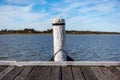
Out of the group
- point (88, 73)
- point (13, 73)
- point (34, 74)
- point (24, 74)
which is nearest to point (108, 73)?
point (88, 73)

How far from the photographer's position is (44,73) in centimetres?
429

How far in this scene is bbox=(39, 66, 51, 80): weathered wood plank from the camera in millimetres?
3988

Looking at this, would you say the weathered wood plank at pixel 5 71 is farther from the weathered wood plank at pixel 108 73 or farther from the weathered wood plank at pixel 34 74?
the weathered wood plank at pixel 108 73

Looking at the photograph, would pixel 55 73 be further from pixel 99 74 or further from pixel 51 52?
pixel 51 52

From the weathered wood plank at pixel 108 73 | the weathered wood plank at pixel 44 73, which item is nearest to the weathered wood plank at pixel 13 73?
the weathered wood plank at pixel 44 73

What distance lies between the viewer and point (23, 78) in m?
3.96

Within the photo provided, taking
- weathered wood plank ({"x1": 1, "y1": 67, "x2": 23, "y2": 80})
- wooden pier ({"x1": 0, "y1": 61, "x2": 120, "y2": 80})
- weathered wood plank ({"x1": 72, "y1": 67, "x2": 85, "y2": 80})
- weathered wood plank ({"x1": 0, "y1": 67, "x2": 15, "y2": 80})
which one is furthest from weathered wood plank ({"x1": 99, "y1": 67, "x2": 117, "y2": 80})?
weathered wood plank ({"x1": 0, "y1": 67, "x2": 15, "y2": 80})

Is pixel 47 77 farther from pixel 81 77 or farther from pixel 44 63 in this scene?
pixel 44 63

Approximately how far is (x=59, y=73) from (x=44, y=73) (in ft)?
0.92

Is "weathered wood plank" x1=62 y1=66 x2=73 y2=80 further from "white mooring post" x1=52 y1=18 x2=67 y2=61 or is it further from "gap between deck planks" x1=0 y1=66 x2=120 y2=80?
"white mooring post" x1=52 y1=18 x2=67 y2=61

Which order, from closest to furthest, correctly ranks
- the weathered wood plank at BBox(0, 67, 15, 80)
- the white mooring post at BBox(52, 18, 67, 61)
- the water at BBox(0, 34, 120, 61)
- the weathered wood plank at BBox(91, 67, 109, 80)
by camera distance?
the weathered wood plank at BBox(91, 67, 109, 80)
the weathered wood plank at BBox(0, 67, 15, 80)
the white mooring post at BBox(52, 18, 67, 61)
the water at BBox(0, 34, 120, 61)

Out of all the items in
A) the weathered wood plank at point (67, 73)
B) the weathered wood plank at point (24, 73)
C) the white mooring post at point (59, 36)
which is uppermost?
the white mooring post at point (59, 36)

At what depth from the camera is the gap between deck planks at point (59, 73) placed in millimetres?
3986

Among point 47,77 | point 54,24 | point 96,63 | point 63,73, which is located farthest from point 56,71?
point 54,24
